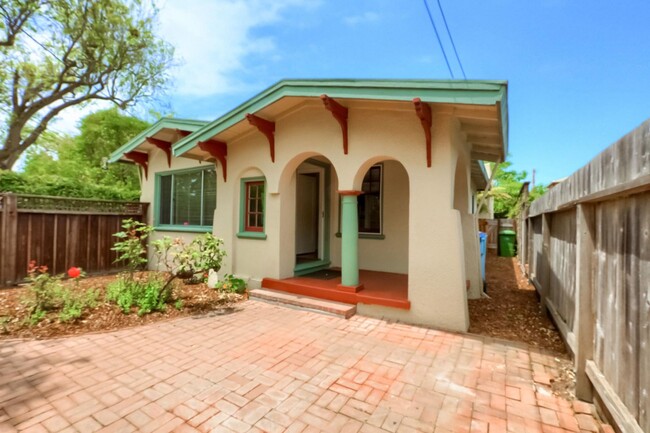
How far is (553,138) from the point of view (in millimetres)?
33188

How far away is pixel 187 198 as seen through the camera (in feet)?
27.3

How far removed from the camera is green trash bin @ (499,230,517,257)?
41.1 feet

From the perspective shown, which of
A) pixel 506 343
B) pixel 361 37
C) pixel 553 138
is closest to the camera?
pixel 506 343

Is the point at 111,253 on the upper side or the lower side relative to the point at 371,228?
lower

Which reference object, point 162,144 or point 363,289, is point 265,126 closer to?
point 363,289

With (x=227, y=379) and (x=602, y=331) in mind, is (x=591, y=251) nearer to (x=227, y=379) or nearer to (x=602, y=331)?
(x=602, y=331)

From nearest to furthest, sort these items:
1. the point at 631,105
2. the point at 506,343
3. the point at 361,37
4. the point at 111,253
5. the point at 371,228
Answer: the point at 506,343, the point at 361,37, the point at 371,228, the point at 111,253, the point at 631,105

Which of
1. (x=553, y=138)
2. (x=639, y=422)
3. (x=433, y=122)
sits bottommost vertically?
(x=639, y=422)

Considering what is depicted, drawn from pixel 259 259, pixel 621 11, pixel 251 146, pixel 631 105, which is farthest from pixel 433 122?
pixel 631 105

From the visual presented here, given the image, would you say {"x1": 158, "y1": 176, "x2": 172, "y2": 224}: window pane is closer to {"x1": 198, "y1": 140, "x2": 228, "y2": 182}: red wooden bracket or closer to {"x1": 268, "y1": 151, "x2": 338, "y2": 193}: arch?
{"x1": 198, "y1": 140, "x2": 228, "y2": 182}: red wooden bracket

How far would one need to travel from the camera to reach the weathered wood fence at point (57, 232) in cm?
639

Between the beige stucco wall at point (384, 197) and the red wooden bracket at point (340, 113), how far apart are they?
10 cm

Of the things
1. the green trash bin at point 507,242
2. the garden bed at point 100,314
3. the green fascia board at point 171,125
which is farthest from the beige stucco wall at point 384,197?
the green trash bin at point 507,242

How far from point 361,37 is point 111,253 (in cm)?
820
